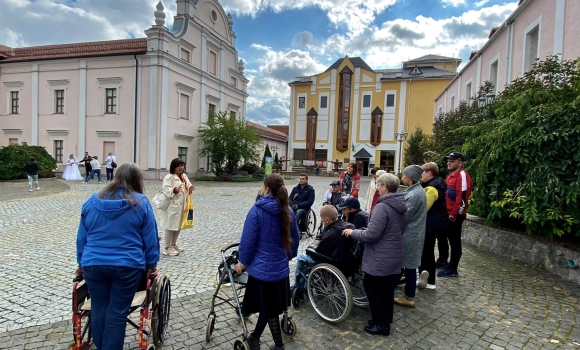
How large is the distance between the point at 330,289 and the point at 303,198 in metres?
4.10

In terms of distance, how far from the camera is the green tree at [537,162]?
198 inches

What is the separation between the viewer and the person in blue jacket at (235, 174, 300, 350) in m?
2.86

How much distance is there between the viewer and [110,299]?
2510 millimetres

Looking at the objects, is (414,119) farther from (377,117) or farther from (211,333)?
(211,333)

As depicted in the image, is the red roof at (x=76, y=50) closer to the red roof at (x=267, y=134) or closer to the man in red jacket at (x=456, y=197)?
the red roof at (x=267, y=134)

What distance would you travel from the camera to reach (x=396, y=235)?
11.1 feet

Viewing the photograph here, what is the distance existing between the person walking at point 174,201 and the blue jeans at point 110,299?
11.6 feet

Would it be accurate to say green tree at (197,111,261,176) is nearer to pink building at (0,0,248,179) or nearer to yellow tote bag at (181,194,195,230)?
pink building at (0,0,248,179)

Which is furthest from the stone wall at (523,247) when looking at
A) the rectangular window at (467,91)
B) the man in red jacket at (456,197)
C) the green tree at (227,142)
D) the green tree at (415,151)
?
the green tree at (227,142)

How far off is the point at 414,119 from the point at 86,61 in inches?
1407

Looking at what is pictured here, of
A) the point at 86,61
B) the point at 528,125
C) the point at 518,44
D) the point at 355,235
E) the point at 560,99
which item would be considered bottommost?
the point at 355,235

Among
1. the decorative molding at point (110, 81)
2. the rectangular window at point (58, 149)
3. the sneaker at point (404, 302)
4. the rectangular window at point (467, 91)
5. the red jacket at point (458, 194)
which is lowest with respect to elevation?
the sneaker at point (404, 302)

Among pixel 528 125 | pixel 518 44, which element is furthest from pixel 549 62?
pixel 518 44

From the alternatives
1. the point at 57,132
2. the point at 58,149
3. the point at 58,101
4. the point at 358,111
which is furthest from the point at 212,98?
the point at 358,111
